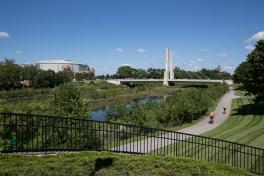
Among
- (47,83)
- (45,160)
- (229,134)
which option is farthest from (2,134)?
(47,83)

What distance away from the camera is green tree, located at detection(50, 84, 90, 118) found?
20.3 metres

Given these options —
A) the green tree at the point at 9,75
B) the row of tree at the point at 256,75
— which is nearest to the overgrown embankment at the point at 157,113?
the row of tree at the point at 256,75

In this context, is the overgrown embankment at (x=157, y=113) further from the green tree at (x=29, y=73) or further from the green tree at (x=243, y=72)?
the green tree at (x=29, y=73)

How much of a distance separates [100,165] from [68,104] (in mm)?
12107

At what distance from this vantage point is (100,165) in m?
8.84

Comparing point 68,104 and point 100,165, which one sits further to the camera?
point 68,104

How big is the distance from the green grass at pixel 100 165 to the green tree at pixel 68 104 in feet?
36.1

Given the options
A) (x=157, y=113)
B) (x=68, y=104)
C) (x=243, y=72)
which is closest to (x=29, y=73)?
(x=243, y=72)

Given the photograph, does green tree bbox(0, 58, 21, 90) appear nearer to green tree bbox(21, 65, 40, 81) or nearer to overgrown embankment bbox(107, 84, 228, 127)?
green tree bbox(21, 65, 40, 81)

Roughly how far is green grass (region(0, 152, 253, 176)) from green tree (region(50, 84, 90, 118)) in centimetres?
1100

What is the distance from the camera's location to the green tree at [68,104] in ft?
66.7

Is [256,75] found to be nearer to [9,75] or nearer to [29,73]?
[9,75]

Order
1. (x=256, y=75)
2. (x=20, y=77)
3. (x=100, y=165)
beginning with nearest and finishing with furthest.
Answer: (x=100, y=165) → (x=256, y=75) → (x=20, y=77)

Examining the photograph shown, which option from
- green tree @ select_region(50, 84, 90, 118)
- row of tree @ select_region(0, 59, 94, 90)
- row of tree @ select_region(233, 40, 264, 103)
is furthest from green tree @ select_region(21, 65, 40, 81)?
green tree @ select_region(50, 84, 90, 118)
